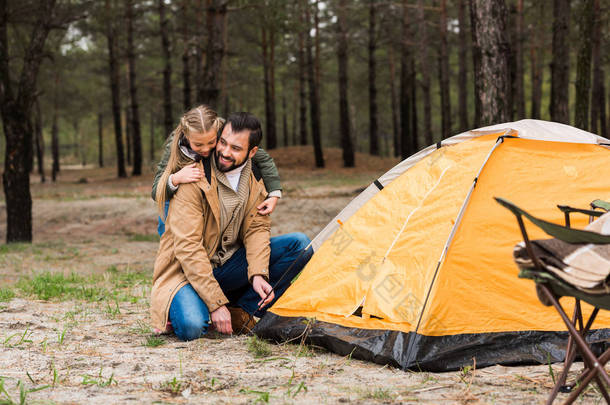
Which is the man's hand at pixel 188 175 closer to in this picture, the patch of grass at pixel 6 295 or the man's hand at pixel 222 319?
the man's hand at pixel 222 319

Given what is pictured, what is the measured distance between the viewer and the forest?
32.7 ft

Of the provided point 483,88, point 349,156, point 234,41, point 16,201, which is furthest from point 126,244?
point 234,41

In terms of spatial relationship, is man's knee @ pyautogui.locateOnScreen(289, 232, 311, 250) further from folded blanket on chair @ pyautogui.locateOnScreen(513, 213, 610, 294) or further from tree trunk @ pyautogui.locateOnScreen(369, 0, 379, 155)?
tree trunk @ pyautogui.locateOnScreen(369, 0, 379, 155)

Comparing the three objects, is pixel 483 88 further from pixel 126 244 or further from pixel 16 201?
pixel 16 201

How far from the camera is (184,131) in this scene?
13.2 ft

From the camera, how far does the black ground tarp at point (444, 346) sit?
3.42m

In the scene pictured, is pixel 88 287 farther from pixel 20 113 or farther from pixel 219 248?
pixel 20 113

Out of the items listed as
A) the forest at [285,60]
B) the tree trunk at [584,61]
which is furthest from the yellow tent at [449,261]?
the tree trunk at [584,61]

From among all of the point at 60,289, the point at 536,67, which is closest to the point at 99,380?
the point at 60,289

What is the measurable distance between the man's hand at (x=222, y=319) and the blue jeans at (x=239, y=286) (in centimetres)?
9

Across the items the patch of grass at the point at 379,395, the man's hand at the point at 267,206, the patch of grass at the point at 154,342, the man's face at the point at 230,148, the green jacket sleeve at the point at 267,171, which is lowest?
the patch of grass at the point at 154,342

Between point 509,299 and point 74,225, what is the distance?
11.2 meters

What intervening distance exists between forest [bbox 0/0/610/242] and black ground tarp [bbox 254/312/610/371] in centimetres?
369

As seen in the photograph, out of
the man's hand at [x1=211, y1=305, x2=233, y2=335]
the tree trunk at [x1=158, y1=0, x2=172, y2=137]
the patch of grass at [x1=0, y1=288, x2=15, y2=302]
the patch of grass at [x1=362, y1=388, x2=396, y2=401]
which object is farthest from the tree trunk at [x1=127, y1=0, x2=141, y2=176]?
the patch of grass at [x1=362, y1=388, x2=396, y2=401]
